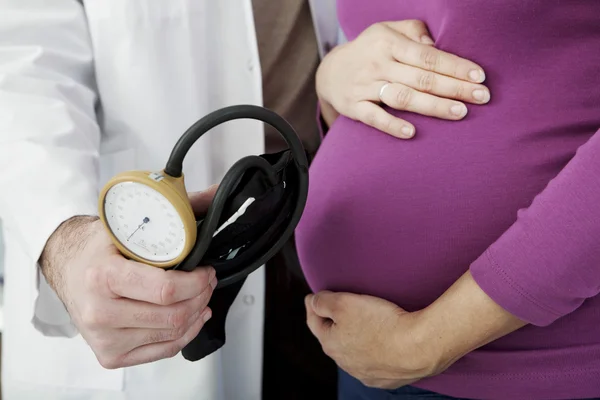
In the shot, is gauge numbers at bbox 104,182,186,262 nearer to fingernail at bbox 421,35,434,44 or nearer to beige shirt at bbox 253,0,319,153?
fingernail at bbox 421,35,434,44

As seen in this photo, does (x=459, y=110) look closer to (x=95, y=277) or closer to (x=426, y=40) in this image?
(x=426, y=40)

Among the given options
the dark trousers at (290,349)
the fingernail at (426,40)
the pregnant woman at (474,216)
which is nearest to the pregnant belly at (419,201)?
the pregnant woman at (474,216)

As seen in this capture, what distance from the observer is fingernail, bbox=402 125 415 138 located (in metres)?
0.68

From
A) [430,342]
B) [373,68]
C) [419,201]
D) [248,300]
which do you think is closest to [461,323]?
[430,342]

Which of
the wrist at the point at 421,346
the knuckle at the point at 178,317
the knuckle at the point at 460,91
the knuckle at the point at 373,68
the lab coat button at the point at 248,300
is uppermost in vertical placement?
the knuckle at the point at 460,91

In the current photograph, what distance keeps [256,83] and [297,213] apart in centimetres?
42

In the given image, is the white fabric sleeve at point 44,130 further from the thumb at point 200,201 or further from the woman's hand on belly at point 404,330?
the woman's hand on belly at point 404,330

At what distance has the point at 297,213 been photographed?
1.99 ft

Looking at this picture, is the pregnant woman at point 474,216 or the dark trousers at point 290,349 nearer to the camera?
the pregnant woman at point 474,216

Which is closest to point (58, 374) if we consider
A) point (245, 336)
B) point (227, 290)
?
point (245, 336)

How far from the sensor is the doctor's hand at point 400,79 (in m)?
0.66

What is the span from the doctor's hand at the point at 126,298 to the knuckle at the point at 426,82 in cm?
28

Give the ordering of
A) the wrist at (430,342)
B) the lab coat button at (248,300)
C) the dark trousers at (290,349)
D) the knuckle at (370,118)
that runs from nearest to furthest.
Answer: the wrist at (430,342)
the knuckle at (370,118)
the lab coat button at (248,300)
the dark trousers at (290,349)

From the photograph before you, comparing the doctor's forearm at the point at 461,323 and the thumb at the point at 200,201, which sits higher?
the thumb at the point at 200,201
